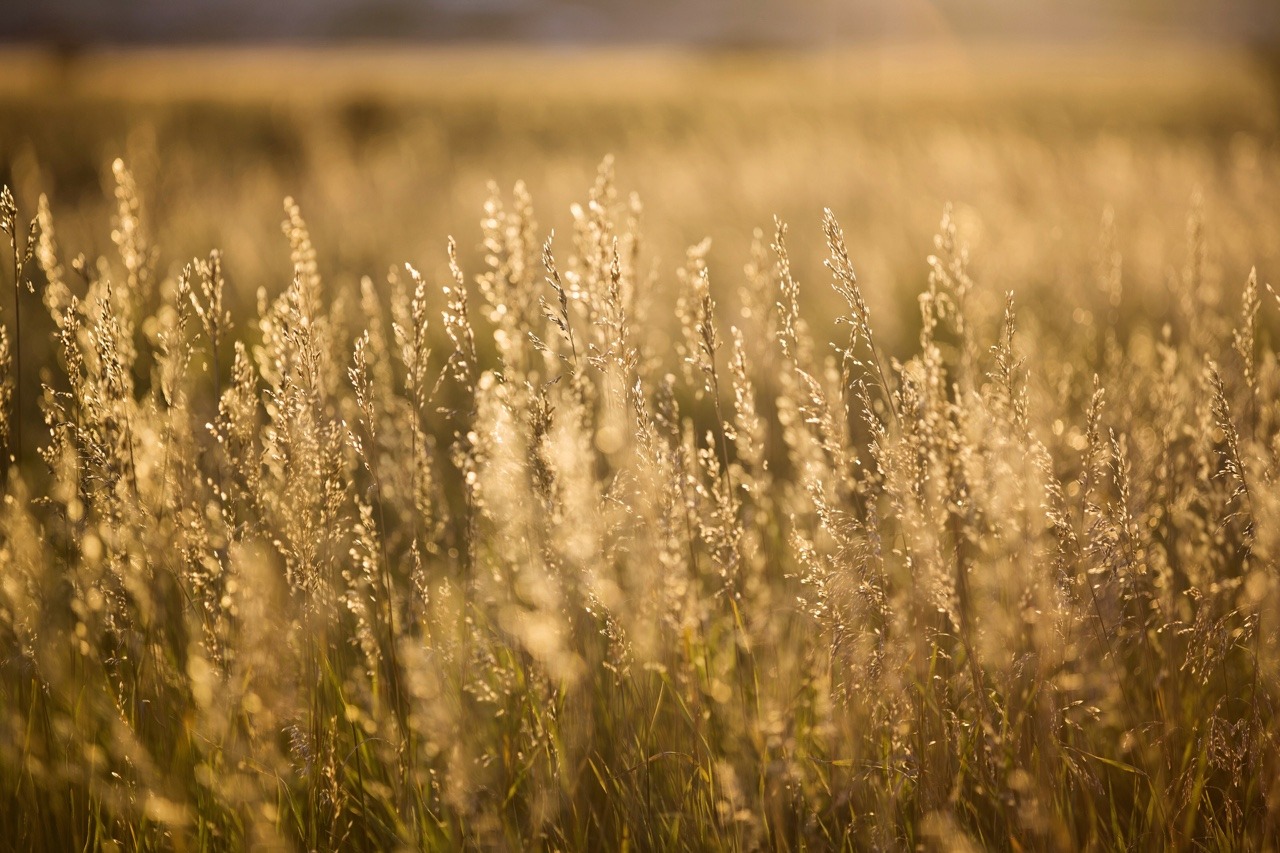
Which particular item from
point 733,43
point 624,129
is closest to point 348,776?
point 624,129

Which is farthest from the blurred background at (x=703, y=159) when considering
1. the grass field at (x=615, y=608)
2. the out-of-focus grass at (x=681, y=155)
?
the grass field at (x=615, y=608)

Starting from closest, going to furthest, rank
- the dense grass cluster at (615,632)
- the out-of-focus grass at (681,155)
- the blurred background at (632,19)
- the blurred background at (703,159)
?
the dense grass cluster at (615,632) → the blurred background at (703,159) → the out-of-focus grass at (681,155) → the blurred background at (632,19)

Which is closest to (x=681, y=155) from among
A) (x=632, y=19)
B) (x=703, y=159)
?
(x=703, y=159)

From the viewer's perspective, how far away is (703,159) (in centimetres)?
1155

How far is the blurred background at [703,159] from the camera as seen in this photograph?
602 centimetres

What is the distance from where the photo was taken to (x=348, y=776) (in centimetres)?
172

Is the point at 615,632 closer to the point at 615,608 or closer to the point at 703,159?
the point at 615,608

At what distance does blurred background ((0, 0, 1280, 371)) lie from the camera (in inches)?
237

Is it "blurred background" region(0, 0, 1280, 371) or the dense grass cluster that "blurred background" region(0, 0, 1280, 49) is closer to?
"blurred background" region(0, 0, 1280, 371)

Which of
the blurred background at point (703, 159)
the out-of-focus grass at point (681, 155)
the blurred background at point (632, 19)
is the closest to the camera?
the blurred background at point (703, 159)

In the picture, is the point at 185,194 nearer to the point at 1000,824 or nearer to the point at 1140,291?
the point at 1140,291

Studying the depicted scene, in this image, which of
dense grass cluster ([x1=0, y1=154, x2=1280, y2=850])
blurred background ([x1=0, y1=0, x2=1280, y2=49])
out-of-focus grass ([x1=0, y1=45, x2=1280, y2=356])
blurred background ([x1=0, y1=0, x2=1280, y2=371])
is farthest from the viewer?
blurred background ([x1=0, y1=0, x2=1280, y2=49])

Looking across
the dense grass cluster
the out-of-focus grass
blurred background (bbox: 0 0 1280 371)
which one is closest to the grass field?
the dense grass cluster

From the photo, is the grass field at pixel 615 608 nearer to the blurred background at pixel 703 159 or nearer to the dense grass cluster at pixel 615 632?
the dense grass cluster at pixel 615 632
